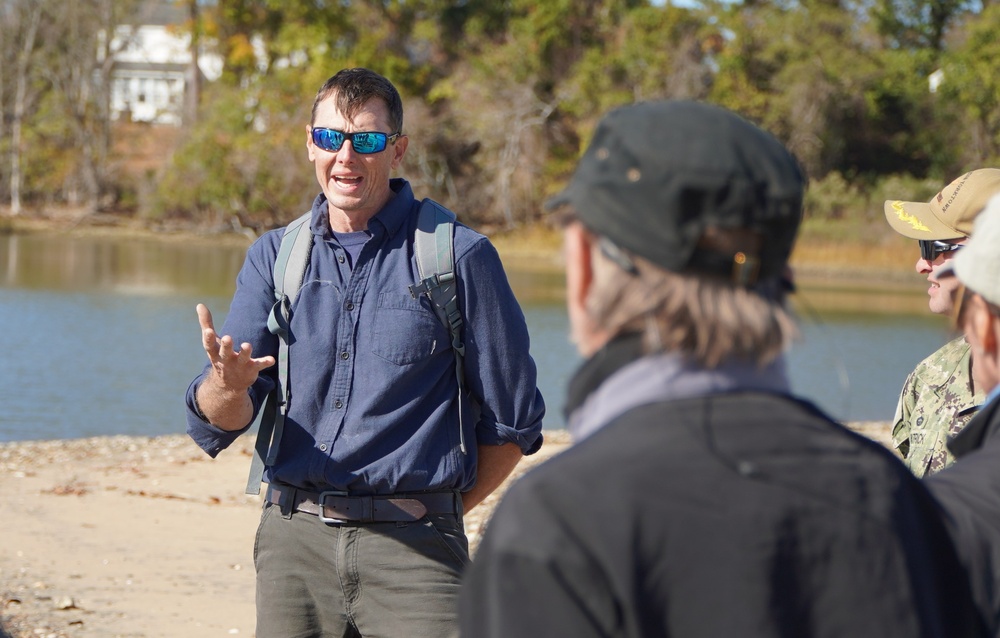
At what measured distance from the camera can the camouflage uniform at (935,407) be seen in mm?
3631

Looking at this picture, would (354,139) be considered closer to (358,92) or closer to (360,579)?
(358,92)

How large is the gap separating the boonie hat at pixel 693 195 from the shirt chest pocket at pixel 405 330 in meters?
1.87

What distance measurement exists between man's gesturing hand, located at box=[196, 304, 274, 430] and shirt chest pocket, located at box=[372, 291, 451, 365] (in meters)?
0.33

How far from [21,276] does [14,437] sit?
54.4 feet

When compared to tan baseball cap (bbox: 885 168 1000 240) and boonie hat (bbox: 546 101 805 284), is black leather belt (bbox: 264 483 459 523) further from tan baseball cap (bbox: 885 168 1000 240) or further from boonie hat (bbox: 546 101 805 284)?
boonie hat (bbox: 546 101 805 284)

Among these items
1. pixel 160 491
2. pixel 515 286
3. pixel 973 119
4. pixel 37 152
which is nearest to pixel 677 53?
pixel 973 119

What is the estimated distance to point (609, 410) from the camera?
1.54 meters

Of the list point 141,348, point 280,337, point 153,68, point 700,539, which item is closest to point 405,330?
point 280,337

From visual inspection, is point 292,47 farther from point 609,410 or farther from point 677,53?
point 609,410

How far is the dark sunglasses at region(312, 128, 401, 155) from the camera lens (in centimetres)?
363

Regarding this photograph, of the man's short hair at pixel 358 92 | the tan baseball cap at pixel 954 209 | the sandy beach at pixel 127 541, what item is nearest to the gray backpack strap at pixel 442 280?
the man's short hair at pixel 358 92

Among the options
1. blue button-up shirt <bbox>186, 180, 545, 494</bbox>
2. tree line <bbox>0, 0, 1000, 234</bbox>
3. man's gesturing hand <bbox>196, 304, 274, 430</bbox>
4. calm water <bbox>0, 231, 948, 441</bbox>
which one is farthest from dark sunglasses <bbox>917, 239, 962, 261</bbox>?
tree line <bbox>0, 0, 1000, 234</bbox>

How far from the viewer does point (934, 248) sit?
12.2 feet

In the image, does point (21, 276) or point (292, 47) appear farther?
point (292, 47)
